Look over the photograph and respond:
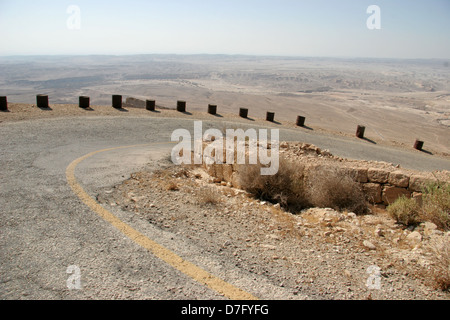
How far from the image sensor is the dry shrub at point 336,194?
5.75 meters

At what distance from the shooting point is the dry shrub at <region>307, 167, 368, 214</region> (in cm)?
575

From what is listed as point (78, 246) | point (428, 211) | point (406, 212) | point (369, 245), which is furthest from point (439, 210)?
point (78, 246)

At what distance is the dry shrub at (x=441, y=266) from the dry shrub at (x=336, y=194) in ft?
7.38

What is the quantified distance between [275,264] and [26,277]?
2.53 m

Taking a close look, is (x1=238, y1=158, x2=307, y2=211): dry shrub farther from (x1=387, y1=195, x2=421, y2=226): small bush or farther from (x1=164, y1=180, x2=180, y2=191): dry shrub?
(x1=387, y1=195, x2=421, y2=226): small bush

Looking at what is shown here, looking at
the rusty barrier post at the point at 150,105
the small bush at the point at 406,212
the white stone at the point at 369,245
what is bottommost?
the white stone at the point at 369,245

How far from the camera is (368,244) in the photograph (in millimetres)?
3947

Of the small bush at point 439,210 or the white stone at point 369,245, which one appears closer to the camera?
the white stone at point 369,245

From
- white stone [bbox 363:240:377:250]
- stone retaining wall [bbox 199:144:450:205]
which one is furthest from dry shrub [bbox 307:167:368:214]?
white stone [bbox 363:240:377:250]

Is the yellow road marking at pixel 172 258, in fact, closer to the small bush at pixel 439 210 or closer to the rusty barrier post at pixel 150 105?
the small bush at pixel 439 210

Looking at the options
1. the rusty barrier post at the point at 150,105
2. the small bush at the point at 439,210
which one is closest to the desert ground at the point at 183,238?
the small bush at the point at 439,210

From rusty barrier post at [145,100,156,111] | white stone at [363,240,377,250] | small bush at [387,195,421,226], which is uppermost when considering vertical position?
rusty barrier post at [145,100,156,111]

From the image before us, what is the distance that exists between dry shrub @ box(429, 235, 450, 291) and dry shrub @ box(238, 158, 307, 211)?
8.35 feet

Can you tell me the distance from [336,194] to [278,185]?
1138 mm
